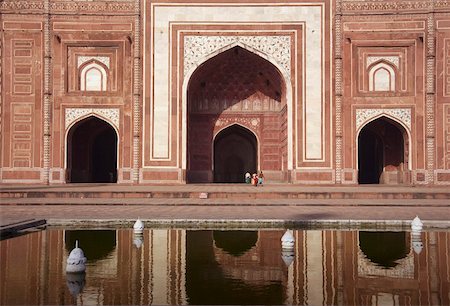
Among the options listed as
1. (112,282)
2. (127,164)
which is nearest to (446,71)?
(127,164)

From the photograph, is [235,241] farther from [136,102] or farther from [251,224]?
[136,102]

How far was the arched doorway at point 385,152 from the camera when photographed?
1557 cm

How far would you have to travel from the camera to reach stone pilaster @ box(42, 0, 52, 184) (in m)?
14.7

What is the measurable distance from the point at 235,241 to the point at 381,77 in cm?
1145

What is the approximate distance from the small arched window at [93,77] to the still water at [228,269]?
1040cm

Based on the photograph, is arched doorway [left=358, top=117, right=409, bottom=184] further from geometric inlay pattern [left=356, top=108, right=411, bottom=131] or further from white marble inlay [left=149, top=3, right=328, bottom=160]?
white marble inlay [left=149, top=3, right=328, bottom=160]

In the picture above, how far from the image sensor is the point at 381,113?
14633mm

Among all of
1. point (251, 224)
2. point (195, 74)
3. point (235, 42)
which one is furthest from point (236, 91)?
point (251, 224)

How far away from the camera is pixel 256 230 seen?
5512 mm

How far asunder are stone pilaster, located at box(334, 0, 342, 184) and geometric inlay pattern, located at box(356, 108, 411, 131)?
592mm

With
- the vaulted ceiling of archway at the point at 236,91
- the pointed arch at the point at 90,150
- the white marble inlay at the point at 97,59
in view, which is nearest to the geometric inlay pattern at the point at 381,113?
the vaulted ceiling of archway at the point at 236,91

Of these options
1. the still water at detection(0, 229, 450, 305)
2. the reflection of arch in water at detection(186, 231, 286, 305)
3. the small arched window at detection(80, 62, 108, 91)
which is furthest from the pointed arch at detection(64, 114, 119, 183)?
the reflection of arch in water at detection(186, 231, 286, 305)

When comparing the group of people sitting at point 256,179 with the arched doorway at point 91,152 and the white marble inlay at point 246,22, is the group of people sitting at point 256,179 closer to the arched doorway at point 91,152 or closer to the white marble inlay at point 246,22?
the white marble inlay at point 246,22

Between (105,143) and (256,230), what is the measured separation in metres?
13.4
